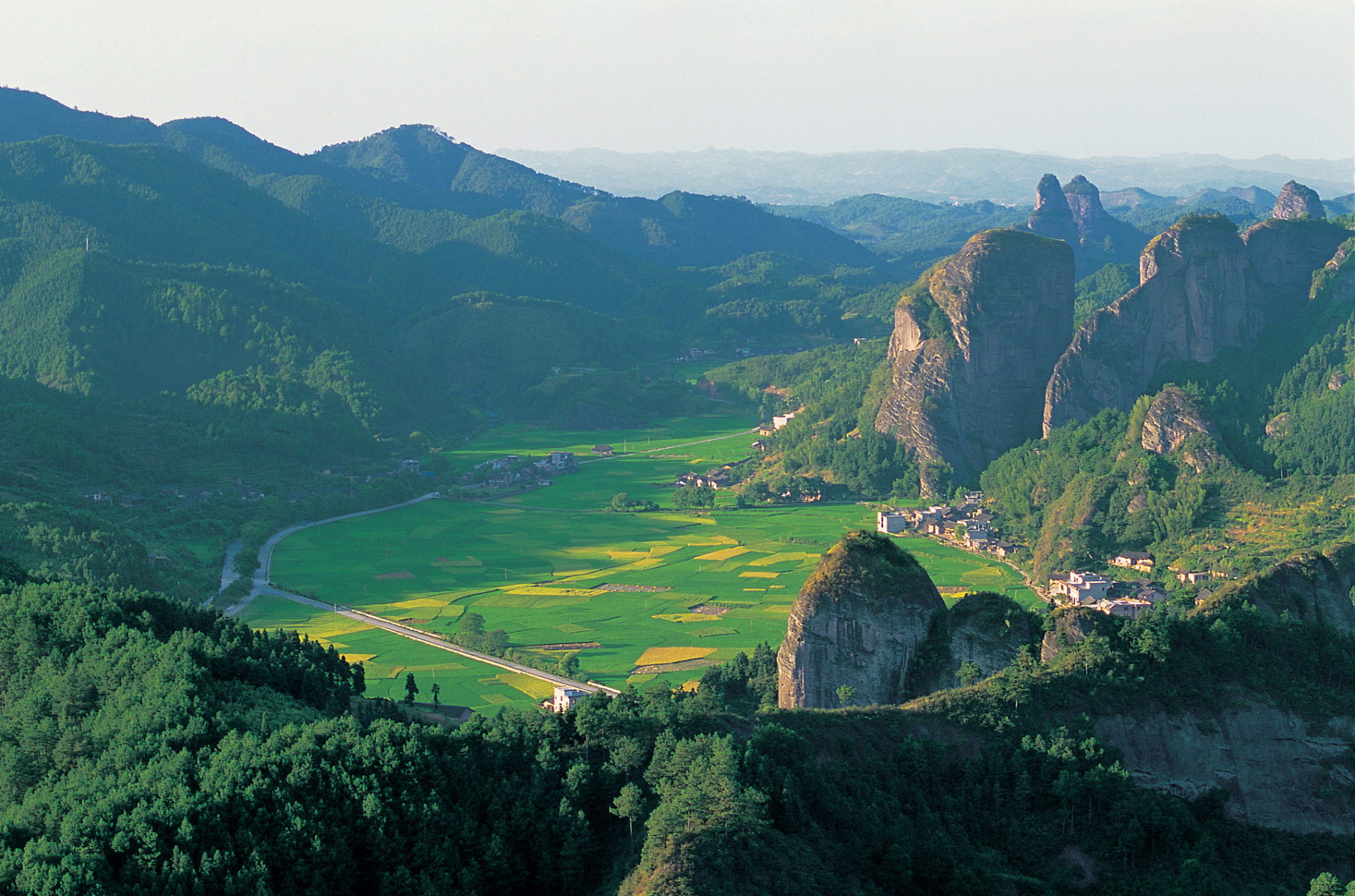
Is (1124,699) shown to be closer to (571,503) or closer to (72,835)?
(72,835)

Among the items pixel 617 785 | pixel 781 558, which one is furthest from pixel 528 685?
pixel 781 558

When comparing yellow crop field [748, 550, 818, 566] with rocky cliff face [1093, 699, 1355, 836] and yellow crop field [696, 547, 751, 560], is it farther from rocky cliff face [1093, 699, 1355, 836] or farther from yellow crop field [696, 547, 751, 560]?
rocky cliff face [1093, 699, 1355, 836]

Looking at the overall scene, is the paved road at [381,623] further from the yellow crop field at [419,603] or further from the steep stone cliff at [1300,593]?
the steep stone cliff at [1300,593]

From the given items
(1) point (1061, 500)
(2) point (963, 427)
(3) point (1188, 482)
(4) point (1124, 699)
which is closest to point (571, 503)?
(2) point (963, 427)

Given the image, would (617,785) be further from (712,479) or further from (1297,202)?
(1297,202)

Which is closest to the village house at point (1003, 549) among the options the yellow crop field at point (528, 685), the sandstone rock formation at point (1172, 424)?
the sandstone rock formation at point (1172, 424)

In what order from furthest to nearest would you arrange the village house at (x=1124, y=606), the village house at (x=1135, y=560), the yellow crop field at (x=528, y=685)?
the village house at (x=1135, y=560), the village house at (x=1124, y=606), the yellow crop field at (x=528, y=685)

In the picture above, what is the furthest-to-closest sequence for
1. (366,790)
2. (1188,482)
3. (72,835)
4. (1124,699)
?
(1188,482)
(1124,699)
(366,790)
(72,835)
